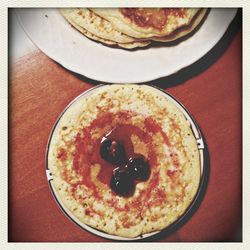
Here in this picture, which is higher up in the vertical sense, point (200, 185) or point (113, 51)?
point (113, 51)

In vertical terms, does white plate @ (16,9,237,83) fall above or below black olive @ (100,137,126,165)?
above

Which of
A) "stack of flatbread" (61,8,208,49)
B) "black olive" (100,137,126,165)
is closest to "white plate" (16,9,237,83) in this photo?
"stack of flatbread" (61,8,208,49)

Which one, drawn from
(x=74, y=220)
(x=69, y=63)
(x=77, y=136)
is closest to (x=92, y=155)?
(x=77, y=136)

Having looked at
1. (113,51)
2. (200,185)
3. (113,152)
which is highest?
(113,51)

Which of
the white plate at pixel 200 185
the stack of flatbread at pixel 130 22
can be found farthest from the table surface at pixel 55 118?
the stack of flatbread at pixel 130 22

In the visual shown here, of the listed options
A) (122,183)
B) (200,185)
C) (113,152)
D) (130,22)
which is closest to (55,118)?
(113,152)

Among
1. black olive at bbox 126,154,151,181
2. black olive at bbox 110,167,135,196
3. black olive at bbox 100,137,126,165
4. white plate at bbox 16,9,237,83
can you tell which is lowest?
black olive at bbox 110,167,135,196

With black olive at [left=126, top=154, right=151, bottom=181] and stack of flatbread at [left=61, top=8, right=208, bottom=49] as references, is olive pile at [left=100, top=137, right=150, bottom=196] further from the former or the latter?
stack of flatbread at [left=61, top=8, right=208, bottom=49]

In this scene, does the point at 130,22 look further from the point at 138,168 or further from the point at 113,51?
the point at 138,168
